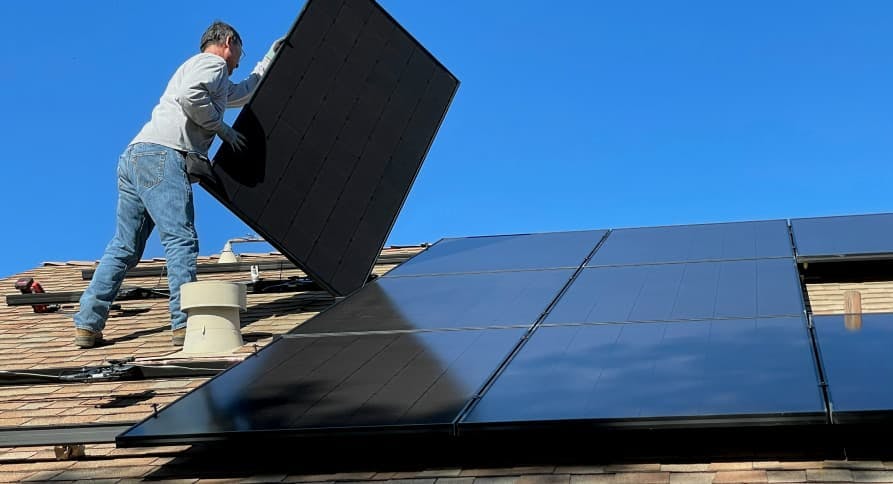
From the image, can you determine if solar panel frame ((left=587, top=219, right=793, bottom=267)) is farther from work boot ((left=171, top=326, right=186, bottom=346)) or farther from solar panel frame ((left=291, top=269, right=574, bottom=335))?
work boot ((left=171, top=326, right=186, bottom=346))

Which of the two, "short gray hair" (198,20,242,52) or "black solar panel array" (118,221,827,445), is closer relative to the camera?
"black solar panel array" (118,221,827,445)

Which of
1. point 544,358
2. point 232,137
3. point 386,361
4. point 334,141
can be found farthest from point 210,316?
point 544,358

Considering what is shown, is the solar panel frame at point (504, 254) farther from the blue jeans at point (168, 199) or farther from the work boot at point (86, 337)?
the work boot at point (86, 337)

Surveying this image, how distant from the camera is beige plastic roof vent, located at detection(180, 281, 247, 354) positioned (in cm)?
741

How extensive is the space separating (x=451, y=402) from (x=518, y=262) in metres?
3.35

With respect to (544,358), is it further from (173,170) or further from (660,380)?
(173,170)

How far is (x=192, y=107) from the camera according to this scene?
786 centimetres

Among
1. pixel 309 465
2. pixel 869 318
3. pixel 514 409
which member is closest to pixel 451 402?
pixel 514 409

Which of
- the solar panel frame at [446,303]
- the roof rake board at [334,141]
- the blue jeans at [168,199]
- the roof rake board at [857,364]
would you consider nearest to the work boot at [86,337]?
the blue jeans at [168,199]

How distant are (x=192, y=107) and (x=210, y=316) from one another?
1411 mm

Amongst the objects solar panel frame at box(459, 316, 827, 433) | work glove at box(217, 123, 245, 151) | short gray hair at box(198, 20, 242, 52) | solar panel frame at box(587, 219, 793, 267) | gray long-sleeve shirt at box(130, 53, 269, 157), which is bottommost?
solar panel frame at box(459, 316, 827, 433)

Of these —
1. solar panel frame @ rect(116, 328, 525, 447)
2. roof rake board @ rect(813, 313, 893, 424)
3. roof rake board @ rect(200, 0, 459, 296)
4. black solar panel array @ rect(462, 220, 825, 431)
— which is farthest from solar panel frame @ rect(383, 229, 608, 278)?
roof rake board @ rect(813, 313, 893, 424)

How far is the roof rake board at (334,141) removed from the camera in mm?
7848

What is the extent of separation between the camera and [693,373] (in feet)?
15.8
